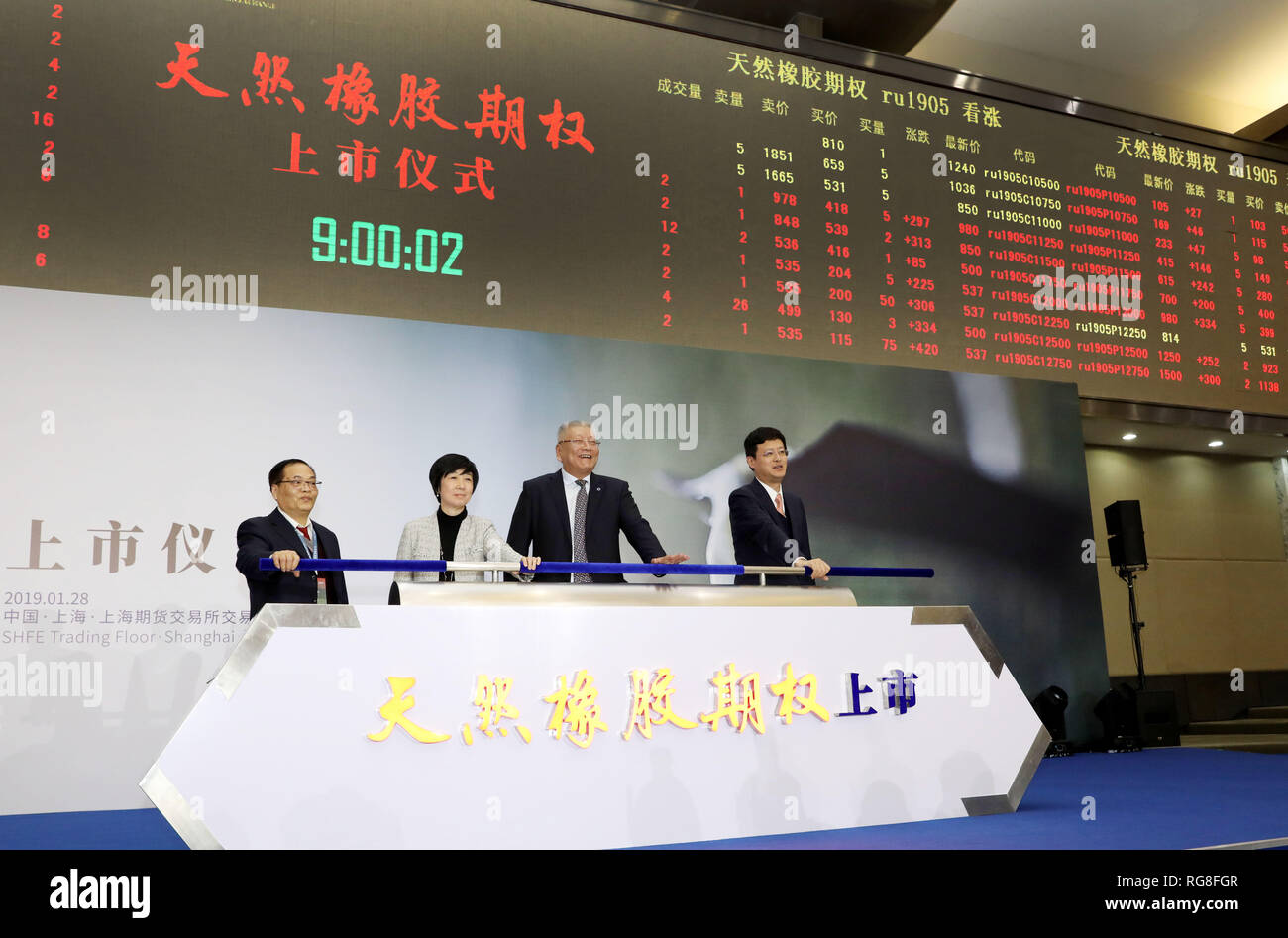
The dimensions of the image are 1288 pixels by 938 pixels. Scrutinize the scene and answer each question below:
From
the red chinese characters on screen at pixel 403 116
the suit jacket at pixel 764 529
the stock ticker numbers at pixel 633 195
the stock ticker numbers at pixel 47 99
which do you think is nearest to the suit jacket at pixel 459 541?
the suit jacket at pixel 764 529

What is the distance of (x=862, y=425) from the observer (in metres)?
4.85

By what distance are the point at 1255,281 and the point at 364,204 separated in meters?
4.87

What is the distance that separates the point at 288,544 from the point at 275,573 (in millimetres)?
131

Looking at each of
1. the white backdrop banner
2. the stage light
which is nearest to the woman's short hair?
the white backdrop banner

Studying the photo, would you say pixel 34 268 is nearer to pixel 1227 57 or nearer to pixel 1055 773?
pixel 1055 773

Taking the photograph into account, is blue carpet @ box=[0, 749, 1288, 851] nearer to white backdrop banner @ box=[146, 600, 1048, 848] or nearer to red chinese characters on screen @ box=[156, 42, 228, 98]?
white backdrop banner @ box=[146, 600, 1048, 848]

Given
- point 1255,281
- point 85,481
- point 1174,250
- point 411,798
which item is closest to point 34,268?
point 85,481

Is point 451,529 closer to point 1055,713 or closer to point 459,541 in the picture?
point 459,541

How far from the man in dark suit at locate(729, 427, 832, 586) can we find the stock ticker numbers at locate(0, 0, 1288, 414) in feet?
3.50

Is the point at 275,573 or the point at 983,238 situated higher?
the point at 983,238

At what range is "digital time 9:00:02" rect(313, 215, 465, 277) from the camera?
407 cm

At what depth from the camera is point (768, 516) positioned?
355 centimetres

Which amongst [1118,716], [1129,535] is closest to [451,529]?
[1118,716]

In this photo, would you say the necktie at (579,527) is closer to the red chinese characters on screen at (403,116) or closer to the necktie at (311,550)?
the necktie at (311,550)
